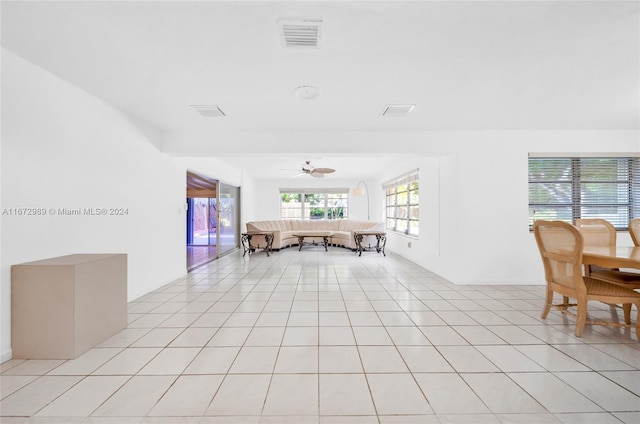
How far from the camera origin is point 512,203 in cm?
415

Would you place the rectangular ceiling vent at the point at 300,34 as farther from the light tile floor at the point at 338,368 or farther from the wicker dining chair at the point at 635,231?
the wicker dining chair at the point at 635,231

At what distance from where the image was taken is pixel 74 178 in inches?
104

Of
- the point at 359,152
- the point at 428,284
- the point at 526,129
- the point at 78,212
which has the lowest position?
the point at 428,284

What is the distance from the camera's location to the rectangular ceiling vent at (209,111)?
10.5 feet

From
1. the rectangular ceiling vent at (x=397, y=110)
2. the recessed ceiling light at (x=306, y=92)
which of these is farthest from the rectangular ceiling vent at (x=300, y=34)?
the rectangular ceiling vent at (x=397, y=110)

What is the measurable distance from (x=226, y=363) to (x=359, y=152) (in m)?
3.24

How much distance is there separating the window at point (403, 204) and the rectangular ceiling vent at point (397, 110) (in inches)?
113

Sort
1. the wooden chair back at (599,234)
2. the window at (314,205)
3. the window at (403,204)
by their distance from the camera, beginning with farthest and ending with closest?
the window at (314,205) < the window at (403,204) < the wooden chair back at (599,234)

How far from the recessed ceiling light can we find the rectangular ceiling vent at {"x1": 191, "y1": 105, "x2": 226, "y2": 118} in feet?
3.53

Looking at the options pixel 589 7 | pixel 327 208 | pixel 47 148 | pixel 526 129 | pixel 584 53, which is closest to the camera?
pixel 589 7

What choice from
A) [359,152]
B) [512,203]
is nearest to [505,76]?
[359,152]

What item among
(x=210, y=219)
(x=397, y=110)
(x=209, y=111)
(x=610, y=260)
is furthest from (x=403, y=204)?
(x=210, y=219)

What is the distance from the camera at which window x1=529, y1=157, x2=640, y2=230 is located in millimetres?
4277

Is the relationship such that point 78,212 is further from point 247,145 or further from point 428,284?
point 428,284
